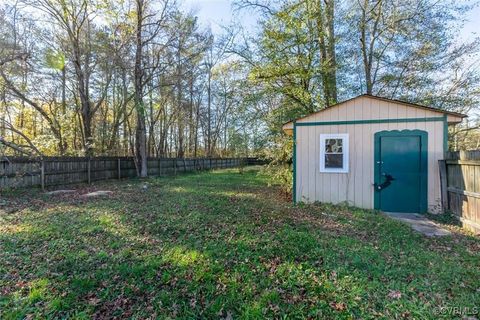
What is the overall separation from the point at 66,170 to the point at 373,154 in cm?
1066

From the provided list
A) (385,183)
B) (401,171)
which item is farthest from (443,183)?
(385,183)

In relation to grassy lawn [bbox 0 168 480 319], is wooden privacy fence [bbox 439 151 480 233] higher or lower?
higher

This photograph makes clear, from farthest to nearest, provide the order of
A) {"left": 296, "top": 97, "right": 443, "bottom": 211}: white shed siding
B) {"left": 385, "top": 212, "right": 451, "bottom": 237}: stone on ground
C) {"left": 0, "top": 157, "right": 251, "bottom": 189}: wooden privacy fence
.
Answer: {"left": 0, "top": 157, "right": 251, "bottom": 189}: wooden privacy fence → {"left": 296, "top": 97, "right": 443, "bottom": 211}: white shed siding → {"left": 385, "top": 212, "right": 451, "bottom": 237}: stone on ground

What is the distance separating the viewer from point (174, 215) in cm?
515

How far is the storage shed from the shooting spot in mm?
5578

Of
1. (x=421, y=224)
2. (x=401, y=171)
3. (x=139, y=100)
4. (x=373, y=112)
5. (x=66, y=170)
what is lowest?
(x=421, y=224)

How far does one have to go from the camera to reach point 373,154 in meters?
5.97

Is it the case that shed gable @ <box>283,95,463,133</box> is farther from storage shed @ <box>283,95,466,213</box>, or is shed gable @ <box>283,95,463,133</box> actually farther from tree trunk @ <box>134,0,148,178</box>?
tree trunk @ <box>134,0,148,178</box>

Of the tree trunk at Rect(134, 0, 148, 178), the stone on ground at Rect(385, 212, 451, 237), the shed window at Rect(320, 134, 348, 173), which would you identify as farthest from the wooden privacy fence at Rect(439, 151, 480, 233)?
the tree trunk at Rect(134, 0, 148, 178)

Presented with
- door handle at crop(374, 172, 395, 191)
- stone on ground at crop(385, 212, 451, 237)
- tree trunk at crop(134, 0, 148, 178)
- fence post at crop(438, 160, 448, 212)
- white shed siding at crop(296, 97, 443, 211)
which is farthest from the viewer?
tree trunk at crop(134, 0, 148, 178)

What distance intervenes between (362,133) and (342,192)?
1.57 meters

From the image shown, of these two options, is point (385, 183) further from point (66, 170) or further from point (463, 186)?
point (66, 170)

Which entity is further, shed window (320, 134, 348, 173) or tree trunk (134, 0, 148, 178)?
tree trunk (134, 0, 148, 178)

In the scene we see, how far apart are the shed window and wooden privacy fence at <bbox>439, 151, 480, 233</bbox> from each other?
2002 mm
